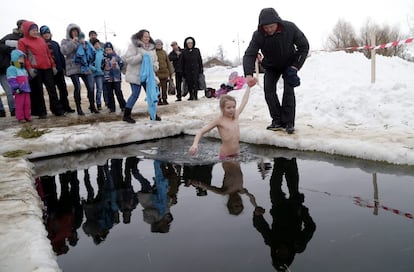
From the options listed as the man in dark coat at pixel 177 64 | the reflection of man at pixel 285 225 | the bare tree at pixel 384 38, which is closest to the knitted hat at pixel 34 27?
the man in dark coat at pixel 177 64

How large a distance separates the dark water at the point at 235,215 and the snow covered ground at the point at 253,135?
0.21 m

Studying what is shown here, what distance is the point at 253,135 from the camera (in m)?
5.62

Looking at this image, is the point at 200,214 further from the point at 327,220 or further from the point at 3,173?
the point at 3,173

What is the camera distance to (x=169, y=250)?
238cm

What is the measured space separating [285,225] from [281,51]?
3341mm

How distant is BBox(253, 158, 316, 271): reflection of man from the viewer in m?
2.22

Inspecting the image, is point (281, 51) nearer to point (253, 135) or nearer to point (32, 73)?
point (253, 135)

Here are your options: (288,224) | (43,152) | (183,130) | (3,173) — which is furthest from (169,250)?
(183,130)

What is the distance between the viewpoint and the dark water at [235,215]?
221 cm

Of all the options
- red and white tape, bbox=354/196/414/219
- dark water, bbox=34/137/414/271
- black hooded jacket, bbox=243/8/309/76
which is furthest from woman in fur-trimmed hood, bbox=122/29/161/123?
red and white tape, bbox=354/196/414/219

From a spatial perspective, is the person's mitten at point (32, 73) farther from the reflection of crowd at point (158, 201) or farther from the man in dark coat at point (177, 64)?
the man in dark coat at point (177, 64)

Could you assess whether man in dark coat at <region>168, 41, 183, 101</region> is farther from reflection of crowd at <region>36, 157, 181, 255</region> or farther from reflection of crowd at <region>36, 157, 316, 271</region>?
reflection of crowd at <region>36, 157, 181, 255</region>

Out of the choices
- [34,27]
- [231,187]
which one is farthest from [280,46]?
[34,27]

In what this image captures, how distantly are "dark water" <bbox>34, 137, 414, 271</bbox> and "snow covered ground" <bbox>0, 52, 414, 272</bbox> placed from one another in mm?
212
